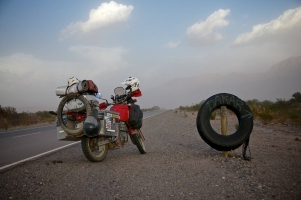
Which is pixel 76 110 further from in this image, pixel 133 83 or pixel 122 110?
pixel 133 83

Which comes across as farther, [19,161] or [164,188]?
[19,161]

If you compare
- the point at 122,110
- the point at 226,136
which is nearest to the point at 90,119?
the point at 122,110

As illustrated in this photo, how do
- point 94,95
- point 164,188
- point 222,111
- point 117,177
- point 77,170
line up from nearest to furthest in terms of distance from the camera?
point 164,188 < point 117,177 < point 77,170 < point 94,95 < point 222,111

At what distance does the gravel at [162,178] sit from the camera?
2.91 metres

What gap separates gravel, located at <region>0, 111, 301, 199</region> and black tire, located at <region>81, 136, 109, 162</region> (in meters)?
0.15

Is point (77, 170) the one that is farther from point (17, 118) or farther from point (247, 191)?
point (17, 118)

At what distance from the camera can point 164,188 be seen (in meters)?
3.09

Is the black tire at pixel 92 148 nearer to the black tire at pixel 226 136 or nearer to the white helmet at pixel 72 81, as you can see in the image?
the white helmet at pixel 72 81

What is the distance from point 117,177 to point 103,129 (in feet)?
3.50

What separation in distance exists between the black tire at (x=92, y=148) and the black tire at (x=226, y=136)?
2.24m

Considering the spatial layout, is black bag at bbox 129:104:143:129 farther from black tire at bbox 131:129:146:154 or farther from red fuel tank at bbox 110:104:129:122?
black tire at bbox 131:129:146:154

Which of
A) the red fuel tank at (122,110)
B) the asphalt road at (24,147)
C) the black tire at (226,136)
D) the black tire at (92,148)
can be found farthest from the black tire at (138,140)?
the asphalt road at (24,147)

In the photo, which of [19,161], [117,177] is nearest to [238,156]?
[117,177]

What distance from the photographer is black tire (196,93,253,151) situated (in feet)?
15.1
